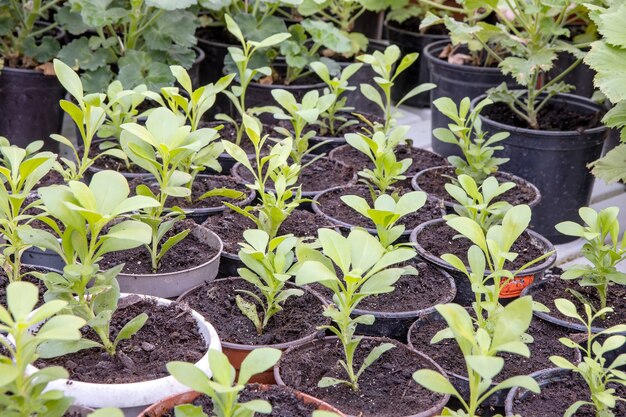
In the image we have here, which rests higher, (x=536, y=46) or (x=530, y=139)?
(x=536, y=46)

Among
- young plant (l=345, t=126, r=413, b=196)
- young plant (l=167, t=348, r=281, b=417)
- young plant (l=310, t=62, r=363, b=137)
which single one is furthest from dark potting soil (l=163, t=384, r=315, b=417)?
young plant (l=310, t=62, r=363, b=137)

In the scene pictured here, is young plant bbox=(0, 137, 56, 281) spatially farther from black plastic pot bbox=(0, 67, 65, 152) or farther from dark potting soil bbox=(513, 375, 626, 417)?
black plastic pot bbox=(0, 67, 65, 152)

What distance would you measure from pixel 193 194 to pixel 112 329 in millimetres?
891

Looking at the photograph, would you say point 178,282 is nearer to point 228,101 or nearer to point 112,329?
point 112,329

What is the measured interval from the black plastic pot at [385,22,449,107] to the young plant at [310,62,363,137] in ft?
3.77

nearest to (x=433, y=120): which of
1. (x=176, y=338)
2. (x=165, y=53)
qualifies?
(x=165, y=53)

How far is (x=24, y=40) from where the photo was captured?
348cm

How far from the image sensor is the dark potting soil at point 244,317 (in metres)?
1.87

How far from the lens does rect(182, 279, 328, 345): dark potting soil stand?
6.15 feet

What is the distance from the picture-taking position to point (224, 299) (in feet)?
6.54

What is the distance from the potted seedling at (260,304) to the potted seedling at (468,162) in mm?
827

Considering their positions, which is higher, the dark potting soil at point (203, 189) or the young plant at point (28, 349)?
the young plant at point (28, 349)

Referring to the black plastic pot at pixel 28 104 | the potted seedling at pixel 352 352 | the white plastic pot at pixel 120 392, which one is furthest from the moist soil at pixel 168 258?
the black plastic pot at pixel 28 104

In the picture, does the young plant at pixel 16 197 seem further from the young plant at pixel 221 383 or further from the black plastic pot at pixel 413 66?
the black plastic pot at pixel 413 66
